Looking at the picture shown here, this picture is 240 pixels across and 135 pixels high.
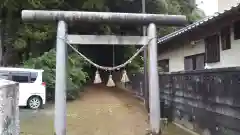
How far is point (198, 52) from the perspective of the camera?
12781mm

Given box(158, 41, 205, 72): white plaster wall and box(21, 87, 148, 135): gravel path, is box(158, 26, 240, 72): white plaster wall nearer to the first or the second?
box(158, 41, 205, 72): white plaster wall

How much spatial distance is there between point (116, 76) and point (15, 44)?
1261cm

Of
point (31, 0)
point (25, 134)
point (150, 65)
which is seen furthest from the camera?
point (31, 0)

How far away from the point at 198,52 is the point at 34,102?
27.7ft

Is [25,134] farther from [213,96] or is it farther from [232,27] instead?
[232,27]

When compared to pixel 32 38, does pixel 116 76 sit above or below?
below

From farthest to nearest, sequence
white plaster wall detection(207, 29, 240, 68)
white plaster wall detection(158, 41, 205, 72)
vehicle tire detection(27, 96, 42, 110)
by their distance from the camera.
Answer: vehicle tire detection(27, 96, 42, 110)
white plaster wall detection(158, 41, 205, 72)
white plaster wall detection(207, 29, 240, 68)

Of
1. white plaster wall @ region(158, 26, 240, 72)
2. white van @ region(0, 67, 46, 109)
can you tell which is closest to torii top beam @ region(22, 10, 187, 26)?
white plaster wall @ region(158, 26, 240, 72)

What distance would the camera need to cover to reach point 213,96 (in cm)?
729

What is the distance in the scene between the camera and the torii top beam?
26.3 feet

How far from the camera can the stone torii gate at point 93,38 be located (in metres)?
7.98

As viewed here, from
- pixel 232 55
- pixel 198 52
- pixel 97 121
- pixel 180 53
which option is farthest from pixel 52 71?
pixel 232 55

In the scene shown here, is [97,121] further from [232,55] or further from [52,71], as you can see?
[52,71]

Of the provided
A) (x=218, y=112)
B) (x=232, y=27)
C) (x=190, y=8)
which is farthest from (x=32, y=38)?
(x=190, y=8)
